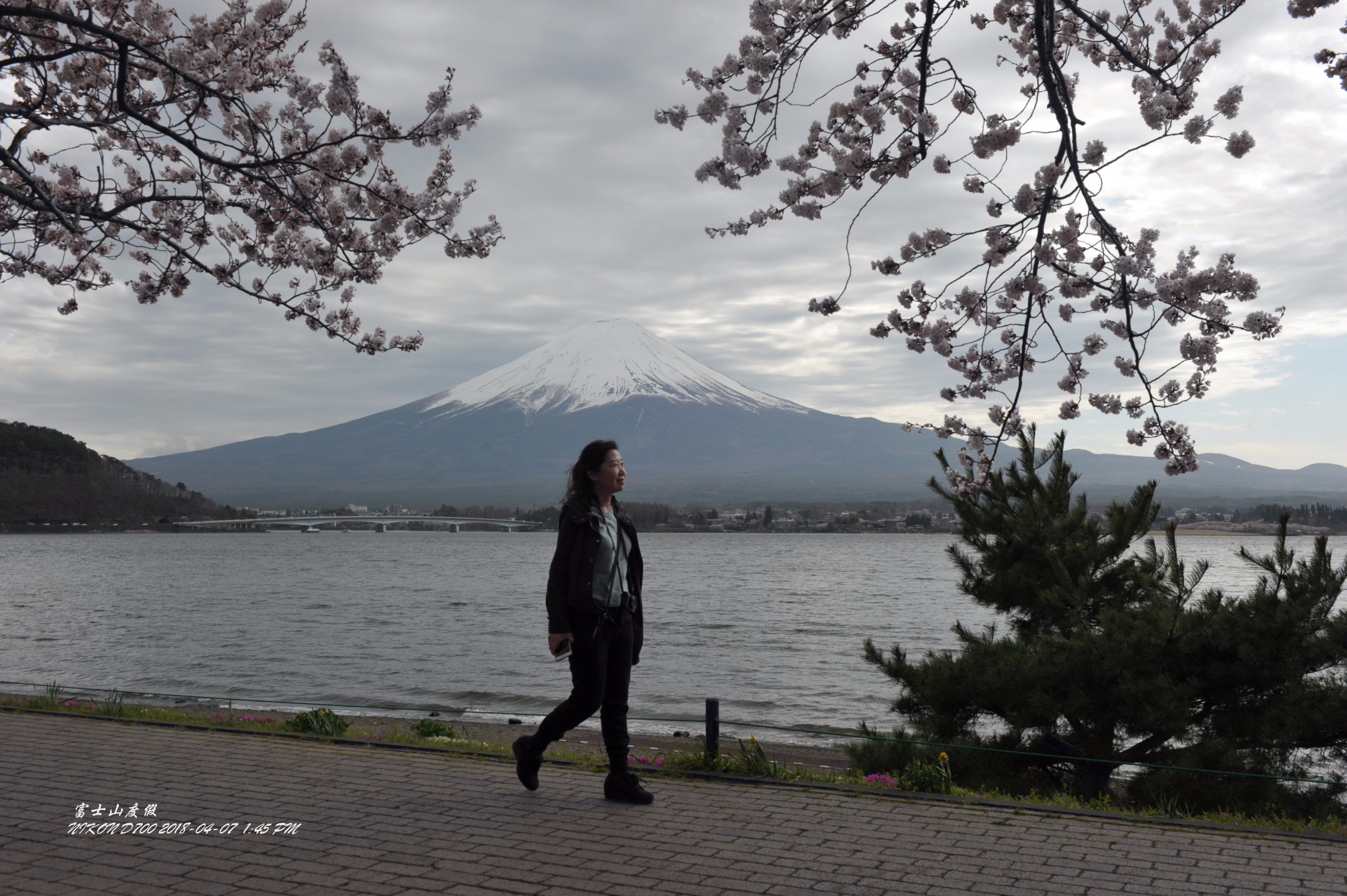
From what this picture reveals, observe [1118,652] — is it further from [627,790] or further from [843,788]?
[627,790]

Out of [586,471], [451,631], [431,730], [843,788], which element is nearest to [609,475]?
[586,471]

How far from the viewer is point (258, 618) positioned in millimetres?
39469

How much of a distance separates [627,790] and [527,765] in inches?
24.4

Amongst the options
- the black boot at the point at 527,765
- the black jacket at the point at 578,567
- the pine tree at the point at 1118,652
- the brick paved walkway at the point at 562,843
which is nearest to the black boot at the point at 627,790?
the brick paved walkway at the point at 562,843

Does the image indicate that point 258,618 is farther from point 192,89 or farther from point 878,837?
point 878,837

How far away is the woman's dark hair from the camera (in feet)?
18.8

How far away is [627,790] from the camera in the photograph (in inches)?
219

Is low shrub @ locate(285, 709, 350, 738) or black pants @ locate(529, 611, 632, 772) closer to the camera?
black pants @ locate(529, 611, 632, 772)

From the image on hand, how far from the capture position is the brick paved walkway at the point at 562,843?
13.9ft

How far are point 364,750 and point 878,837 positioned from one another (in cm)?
373

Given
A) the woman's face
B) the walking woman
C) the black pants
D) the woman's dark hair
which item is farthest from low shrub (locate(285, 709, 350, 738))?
the woman's face

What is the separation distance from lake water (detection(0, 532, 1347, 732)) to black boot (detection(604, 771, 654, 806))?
260 centimetres

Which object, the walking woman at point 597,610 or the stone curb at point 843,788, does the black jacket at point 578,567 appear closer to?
the walking woman at point 597,610

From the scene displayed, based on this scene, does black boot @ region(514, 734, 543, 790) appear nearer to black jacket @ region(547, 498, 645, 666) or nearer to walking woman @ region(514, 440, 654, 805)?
walking woman @ region(514, 440, 654, 805)
